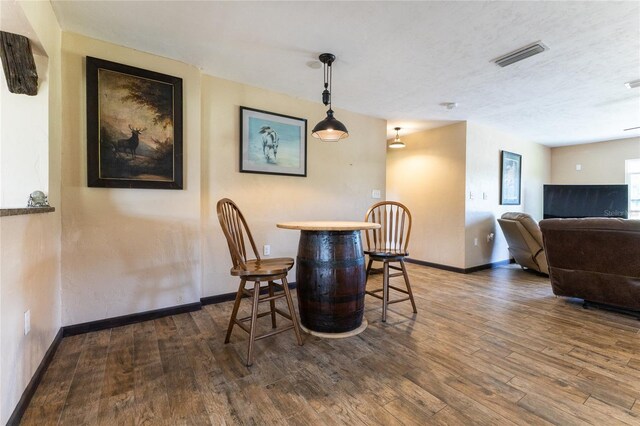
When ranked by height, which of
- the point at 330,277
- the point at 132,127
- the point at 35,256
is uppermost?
the point at 132,127

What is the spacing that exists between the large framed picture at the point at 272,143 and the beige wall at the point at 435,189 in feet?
7.82

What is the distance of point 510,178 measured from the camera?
497cm

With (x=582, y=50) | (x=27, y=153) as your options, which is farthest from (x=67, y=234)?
(x=582, y=50)

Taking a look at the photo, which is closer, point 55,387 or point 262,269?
point 55,387

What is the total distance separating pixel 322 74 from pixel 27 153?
228 centimetres

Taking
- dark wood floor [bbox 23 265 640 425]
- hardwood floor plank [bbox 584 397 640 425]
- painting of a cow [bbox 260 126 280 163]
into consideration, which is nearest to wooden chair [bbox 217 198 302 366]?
dark wood floor [bbox 23 265 640 425]

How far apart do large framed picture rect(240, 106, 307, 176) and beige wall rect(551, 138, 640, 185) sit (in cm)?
589

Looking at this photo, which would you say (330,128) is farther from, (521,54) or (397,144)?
(397,144)

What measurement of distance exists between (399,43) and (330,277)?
1863 millimetres

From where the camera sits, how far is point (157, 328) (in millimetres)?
2223

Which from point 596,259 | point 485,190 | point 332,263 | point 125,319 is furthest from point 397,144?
point 125,319

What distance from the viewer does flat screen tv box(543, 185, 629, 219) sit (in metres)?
4.83

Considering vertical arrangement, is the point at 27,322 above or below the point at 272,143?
below

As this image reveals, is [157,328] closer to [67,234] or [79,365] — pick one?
[79,365]
